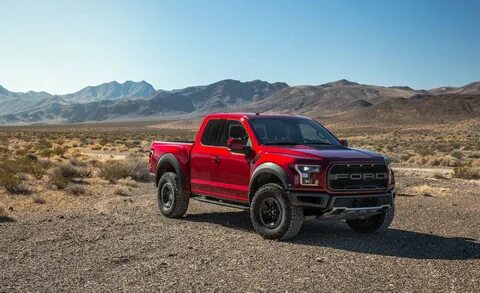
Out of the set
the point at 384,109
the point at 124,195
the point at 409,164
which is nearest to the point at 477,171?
the point at 409,164

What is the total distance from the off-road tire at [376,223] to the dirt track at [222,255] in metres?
0.19

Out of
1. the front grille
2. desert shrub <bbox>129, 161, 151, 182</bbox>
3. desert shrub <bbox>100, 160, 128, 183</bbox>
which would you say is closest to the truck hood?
the front grille

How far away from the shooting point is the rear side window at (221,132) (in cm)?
1038

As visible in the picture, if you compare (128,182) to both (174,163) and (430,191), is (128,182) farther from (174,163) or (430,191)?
(430,191)

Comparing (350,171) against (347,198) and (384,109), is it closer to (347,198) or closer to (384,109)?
(347,198)

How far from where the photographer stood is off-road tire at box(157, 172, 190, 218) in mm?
11234

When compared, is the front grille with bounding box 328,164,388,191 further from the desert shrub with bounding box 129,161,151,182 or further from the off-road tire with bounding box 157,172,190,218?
the desert shrub with bounding box 129,161,151,182

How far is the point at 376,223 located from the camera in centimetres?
998

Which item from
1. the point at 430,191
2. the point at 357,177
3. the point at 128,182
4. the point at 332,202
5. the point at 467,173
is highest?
the point at 357,177

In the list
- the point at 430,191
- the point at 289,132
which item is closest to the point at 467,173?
the point at 430,191

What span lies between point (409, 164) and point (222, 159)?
23.2m

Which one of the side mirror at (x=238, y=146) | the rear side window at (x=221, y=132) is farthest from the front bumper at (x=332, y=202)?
the rear side window at (x=221, y=132)

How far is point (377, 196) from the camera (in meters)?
9.16

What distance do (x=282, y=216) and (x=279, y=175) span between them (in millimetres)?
655
